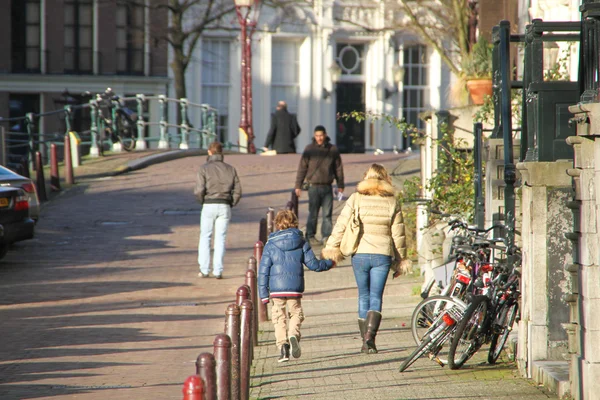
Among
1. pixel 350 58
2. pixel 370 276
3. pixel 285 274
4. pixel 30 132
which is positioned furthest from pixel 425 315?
pixel 350 58

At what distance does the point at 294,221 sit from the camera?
10.1 metres

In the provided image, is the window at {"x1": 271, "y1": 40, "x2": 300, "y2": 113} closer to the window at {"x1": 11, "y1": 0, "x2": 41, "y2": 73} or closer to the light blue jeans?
the window at {"x1": 11, "y1": 0, "x2": 41, "y2": 73}

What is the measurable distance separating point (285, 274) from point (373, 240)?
0.84 metres

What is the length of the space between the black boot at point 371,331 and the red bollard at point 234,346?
115 inches

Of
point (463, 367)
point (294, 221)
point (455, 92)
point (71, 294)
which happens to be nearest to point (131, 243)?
point (71, 294)

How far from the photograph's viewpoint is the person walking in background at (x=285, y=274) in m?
9.78

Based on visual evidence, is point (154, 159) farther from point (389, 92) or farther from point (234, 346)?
point (234, 346)

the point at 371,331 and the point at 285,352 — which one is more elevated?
the point at 371,331

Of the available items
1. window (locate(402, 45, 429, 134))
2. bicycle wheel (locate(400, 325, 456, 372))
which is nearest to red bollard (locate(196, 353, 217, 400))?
bicycle wheel (locate(400, 325, 456, 372))

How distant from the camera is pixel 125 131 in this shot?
30125 millimetres

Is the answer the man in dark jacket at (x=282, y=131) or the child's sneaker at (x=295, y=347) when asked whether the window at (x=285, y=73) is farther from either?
the child's sneaker at (x=295, y=347)

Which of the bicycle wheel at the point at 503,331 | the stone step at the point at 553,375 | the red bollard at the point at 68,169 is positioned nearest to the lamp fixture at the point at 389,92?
the red bollard at the point at 68,169

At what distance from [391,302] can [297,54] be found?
34905mm

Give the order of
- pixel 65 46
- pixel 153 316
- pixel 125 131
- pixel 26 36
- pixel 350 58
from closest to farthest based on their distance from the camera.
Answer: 1. pixel 153 316
2. pixel 125 131
3. pixel 26 36
4. pixel 65 46
5. pixel 350 58
